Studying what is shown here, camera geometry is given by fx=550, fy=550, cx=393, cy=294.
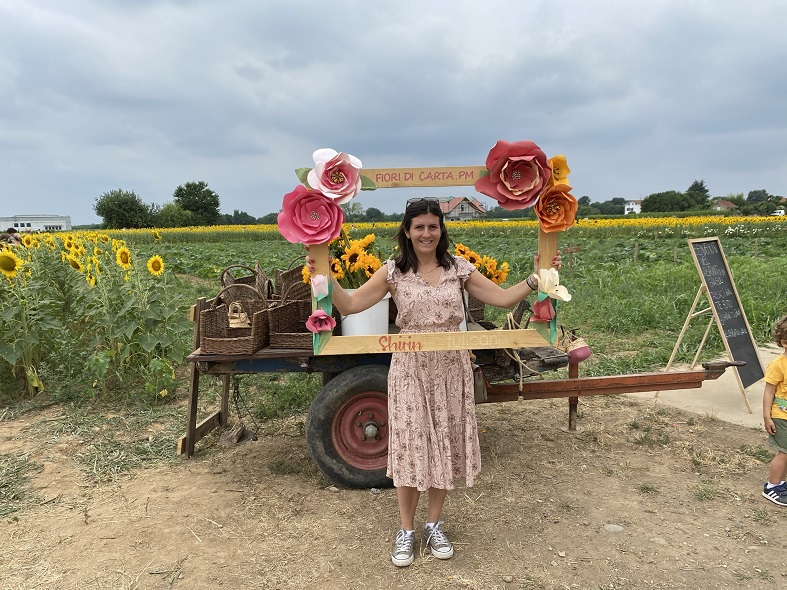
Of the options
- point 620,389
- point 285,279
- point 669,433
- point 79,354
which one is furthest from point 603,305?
point 79,354

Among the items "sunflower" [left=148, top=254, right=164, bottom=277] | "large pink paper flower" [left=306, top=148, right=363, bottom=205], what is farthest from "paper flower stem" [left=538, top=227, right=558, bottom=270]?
"sunflower" [left=148, top=254, right=164, bottom=277]

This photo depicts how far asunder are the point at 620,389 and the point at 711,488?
84cm

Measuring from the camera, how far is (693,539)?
3.09 m

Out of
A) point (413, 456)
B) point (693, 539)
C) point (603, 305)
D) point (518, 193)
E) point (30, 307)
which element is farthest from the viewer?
point (603, 305)

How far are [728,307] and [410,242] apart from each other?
410cm

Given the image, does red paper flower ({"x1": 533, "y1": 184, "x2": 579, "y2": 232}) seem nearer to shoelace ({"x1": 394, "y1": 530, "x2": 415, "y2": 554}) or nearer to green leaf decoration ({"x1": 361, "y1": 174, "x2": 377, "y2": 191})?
green leaf decoration ({"x1": 361, "y1": 174, "x2": 377, "y2": 191})

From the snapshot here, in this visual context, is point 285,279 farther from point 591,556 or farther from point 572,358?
point 591,556

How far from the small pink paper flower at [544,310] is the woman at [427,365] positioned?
0.12m

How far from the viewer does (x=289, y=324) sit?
3.70 metres

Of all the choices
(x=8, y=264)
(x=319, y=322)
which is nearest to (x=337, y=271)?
(x=319, y=322)

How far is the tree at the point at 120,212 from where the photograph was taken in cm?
5378

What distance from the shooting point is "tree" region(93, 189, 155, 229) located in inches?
2117

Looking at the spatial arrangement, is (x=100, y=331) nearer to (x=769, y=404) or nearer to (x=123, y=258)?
(x=123, y=258)

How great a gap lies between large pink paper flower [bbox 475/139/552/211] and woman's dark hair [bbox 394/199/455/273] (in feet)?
0.83
